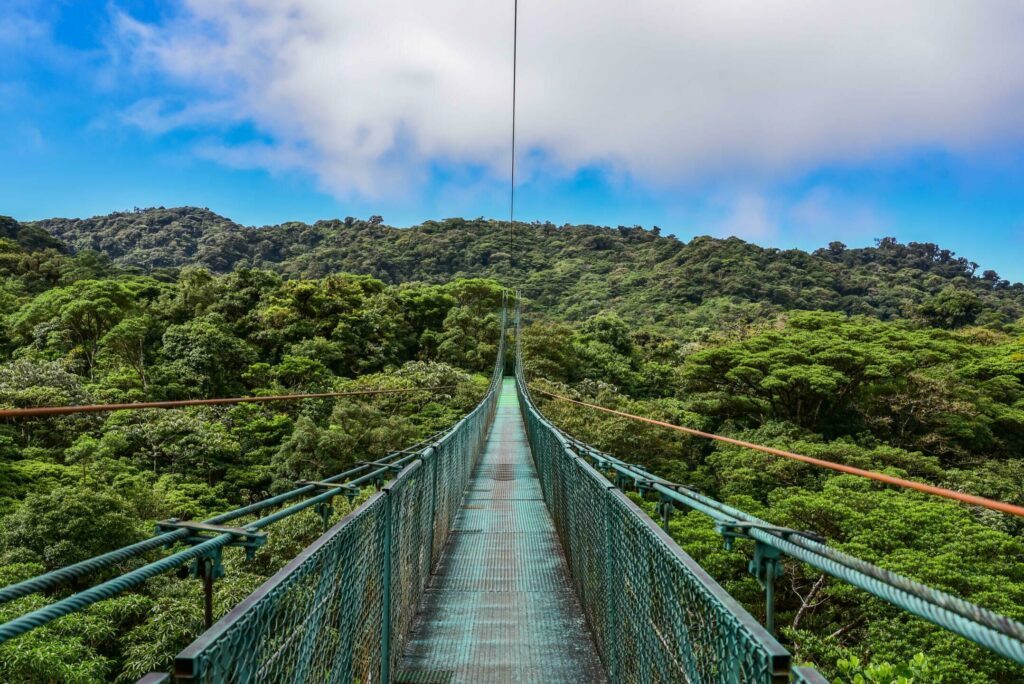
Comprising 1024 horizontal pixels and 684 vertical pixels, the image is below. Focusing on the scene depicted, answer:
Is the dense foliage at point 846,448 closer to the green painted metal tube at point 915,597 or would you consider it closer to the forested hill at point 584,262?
the green painted metal tube at point 915,597

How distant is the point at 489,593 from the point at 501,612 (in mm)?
247

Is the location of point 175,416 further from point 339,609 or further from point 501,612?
point 339,609

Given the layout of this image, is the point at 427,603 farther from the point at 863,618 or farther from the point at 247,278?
the point at 247,278

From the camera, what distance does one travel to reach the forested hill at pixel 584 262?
46594 mm

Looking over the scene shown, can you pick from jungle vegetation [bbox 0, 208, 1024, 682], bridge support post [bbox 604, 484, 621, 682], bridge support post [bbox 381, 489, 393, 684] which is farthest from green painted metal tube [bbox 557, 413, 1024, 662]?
jungle vegetation [bbox 0, 208, 1024, 682]

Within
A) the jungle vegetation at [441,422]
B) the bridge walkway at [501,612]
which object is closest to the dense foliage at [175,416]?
the jungle vegetation at [441,422]

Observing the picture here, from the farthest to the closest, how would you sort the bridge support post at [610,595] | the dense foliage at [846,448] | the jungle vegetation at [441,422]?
the dense foliage at [846,448]
the jungle vegetation at [441,422]
the bridge support post at [610,595]

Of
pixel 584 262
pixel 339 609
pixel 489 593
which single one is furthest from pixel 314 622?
pixel 584 262

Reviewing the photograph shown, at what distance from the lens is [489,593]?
2828 mm

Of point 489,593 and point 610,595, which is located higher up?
point 610,595

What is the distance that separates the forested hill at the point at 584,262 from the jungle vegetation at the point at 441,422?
9.56 metres

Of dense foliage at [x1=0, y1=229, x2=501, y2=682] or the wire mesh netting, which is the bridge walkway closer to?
the wire mesh netting

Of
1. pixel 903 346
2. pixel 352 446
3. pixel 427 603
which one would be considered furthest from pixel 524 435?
pixel 903 346

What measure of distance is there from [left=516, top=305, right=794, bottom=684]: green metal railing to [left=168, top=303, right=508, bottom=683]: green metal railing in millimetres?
739
